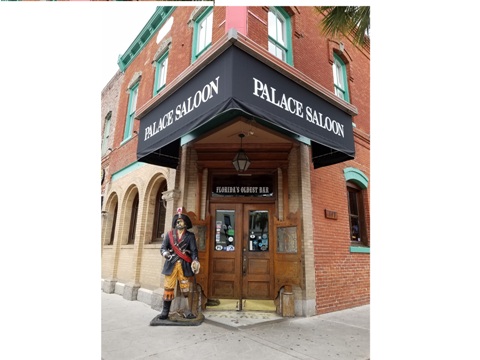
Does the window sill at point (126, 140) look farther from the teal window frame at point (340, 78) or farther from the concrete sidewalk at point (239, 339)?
the teal window frame at point (340, 78)

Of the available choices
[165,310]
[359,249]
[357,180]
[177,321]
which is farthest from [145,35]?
[359,249]

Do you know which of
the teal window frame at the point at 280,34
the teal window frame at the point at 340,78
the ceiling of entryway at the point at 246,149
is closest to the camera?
the ceiling of entryway at the point at 246,149

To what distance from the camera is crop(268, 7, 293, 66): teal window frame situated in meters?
7.32

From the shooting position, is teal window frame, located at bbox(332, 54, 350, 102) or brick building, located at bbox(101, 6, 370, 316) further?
teal window frame, located at bbox(332, 54, 350, 102)

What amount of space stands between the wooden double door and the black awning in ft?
8.06

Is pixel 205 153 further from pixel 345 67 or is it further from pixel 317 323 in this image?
pixel 345 67

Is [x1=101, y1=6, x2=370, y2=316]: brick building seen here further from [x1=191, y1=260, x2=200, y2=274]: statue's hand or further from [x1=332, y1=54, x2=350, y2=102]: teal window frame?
[x1=191, y1=260, x2=200, y2=274]: statue's hand

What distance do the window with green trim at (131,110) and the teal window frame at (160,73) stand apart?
1.61 m

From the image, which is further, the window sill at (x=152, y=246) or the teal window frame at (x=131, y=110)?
the teal window frame at (x=131, y=110)

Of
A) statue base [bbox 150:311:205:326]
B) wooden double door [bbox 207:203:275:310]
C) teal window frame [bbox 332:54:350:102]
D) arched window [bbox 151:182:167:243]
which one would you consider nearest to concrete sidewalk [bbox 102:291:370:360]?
statue base [bbox 150:311:205:326]

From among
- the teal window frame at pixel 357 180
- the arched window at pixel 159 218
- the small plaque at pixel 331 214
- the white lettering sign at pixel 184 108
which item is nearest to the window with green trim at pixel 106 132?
the arched window at pixel 159 218

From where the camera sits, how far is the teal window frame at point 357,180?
7.88 meters

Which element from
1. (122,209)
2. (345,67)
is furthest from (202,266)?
(345,67)

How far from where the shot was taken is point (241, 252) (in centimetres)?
681
